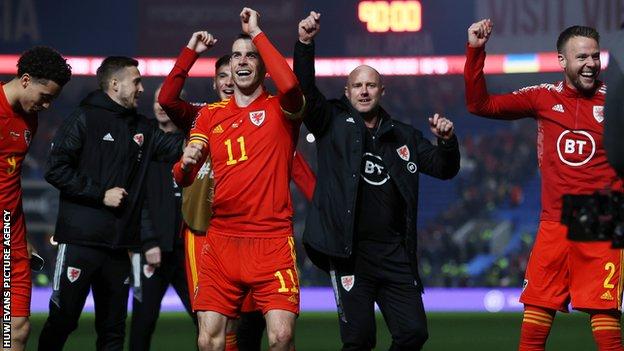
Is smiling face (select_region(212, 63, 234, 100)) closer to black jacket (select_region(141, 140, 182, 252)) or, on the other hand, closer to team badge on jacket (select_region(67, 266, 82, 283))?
black jacket (select_region(141, 140, 182, 252))

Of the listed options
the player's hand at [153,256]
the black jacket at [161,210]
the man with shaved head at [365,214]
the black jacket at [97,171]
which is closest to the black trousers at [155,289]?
the black jacket at [161,210]

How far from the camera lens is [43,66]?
245 inches

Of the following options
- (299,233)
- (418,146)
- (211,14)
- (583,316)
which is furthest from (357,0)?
(418,146)

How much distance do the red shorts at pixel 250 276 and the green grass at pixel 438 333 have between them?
4.45 metres

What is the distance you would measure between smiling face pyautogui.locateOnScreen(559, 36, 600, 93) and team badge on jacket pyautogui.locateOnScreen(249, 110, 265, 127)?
1.83 meters

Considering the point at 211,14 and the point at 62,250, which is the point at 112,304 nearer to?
the point at 62,250

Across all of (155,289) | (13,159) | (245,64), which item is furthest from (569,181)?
(155,289)

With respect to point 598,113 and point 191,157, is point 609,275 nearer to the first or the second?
point 598,113

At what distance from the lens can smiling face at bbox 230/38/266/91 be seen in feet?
20.9

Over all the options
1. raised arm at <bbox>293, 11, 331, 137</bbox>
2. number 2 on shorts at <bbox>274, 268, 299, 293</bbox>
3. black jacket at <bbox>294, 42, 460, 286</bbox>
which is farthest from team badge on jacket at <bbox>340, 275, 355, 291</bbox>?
raised arm at <bbox>293, 11, 331, 137</bbox>

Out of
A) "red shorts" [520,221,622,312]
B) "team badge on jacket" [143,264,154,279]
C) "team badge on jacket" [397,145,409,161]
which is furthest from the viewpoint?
"team badge on jacket" [143,264,154,279]

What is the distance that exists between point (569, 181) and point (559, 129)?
31 cm

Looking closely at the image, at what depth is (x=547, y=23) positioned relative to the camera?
24.8 meters

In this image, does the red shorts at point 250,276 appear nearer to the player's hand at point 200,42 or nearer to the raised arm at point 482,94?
the player's hand at point 200,42
